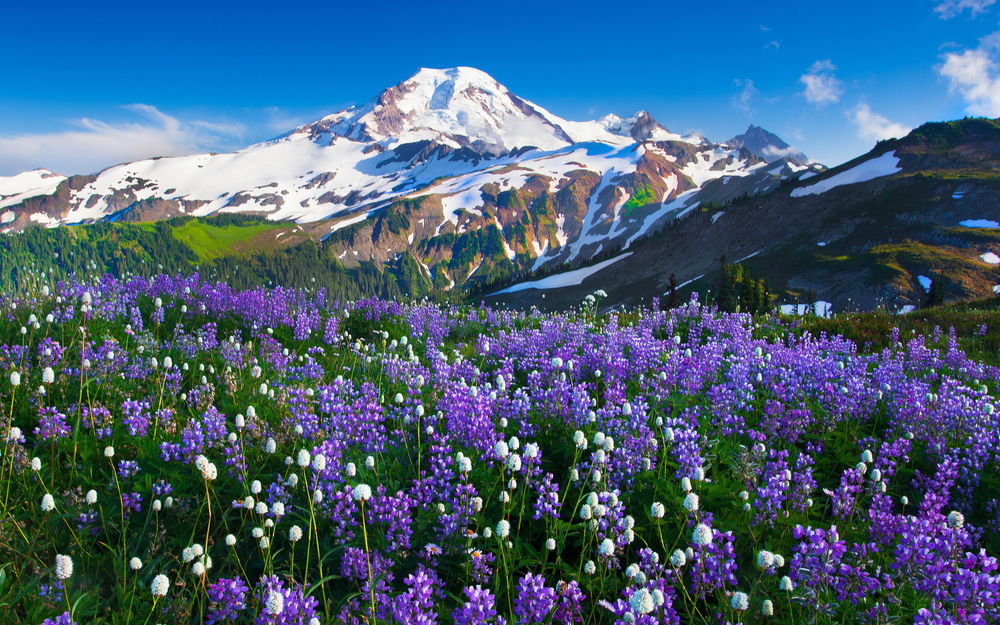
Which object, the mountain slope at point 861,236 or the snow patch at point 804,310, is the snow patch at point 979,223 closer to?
the mountain slope at point 861,236

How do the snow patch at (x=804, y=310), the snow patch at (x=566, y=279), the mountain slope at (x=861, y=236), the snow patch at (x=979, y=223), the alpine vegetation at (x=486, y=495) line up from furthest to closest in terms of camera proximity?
1. the snow patch at (x=566, y=279)
2. the snow patch at (x=979, y=223)
3. the mountain slope at (x=861, y=236)
4. the snow patch at (x=804, y=310)
5. the alpine vegetation at (x=486, y=495)

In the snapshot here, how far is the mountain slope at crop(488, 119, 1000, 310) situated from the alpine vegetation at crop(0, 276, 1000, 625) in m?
68.9

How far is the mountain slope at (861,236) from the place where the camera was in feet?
266

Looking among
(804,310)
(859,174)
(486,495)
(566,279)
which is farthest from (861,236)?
(486,495)

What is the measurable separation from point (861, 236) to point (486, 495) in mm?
119796

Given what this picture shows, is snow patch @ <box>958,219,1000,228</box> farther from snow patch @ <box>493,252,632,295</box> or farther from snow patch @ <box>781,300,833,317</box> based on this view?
snow patch @ <box>781,300,833,317</box>

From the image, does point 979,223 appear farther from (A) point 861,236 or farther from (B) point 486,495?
(B) point 486,495

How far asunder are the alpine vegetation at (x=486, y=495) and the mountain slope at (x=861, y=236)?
68.9 m

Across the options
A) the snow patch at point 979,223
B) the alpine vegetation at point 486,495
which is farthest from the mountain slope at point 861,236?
the alpine vegetation at point 486,495

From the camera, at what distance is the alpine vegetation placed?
3285 millimetres

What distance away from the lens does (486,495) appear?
14.6 feet

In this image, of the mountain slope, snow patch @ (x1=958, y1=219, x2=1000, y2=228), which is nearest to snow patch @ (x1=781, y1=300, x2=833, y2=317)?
the mountain slope

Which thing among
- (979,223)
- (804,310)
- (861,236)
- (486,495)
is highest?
(979,223)

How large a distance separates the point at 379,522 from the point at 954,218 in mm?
124282
